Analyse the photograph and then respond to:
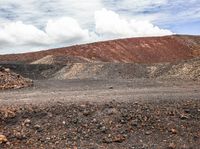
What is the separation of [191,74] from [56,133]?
17.5m

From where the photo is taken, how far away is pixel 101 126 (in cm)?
1134

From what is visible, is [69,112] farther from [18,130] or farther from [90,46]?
[90,46]

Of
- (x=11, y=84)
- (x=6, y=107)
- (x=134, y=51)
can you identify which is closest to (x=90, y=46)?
(x=134, y=51)

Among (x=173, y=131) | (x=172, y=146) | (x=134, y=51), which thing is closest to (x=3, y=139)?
(x=172, y=146)

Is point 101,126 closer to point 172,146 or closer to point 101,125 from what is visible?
point 101,125

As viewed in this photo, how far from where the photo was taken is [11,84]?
2280cm

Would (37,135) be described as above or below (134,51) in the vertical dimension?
below

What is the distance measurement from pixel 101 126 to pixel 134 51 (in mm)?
43085

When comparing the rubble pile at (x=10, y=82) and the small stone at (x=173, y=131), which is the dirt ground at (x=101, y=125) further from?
the rubble pile at (x=10, y=82)

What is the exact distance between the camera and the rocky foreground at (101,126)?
35.4 ft

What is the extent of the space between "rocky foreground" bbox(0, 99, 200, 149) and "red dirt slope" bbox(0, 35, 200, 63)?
119 ft

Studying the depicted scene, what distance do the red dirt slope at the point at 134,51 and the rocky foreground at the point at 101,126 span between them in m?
36.2

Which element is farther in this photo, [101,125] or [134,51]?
[134,51]

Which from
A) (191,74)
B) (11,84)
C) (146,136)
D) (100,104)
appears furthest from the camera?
(191,74)
